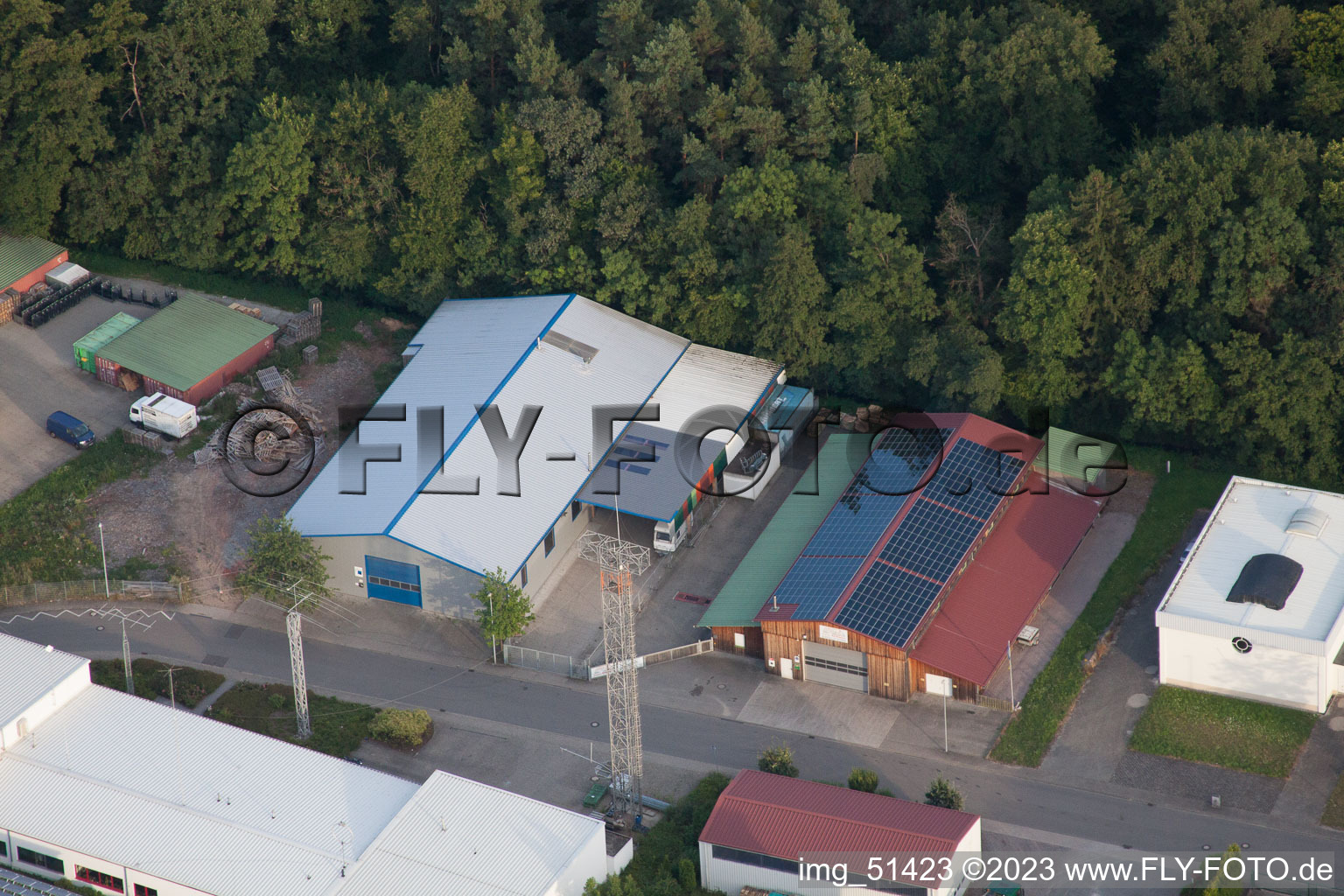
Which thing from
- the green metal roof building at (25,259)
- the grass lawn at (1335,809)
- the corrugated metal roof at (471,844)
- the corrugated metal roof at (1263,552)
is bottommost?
the grass lawn at (1335,809)

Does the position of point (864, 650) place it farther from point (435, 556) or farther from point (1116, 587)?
point (435, 556)

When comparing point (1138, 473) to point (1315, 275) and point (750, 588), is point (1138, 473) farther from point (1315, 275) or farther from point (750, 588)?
point (750, 588)

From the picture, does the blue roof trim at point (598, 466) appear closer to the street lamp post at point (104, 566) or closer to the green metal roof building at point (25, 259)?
the street lamp post at point (104, 566)

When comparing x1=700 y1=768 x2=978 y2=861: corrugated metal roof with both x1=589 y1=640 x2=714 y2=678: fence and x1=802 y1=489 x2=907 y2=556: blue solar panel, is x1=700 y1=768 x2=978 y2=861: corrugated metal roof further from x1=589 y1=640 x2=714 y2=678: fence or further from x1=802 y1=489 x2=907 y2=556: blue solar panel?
x1=802 y1=489 x2=907 y2=556: blue solar panel

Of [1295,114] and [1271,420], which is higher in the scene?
[1295,114]

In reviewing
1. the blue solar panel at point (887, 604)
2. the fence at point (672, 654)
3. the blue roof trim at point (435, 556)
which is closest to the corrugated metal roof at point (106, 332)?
Answer: the blue roof trim at point (435, 556)

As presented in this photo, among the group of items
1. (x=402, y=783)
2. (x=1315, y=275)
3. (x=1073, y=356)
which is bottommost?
(x=402, y=783)

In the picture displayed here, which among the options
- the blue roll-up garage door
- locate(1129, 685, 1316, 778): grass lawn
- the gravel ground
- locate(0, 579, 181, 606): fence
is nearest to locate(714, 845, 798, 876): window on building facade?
locate(1129, 685, 1316, 778): grass lawn

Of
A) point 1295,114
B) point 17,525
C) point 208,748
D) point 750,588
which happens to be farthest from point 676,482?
point 1295,114
